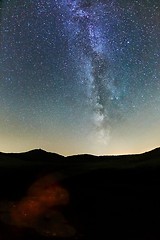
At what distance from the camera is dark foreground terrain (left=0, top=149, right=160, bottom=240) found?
13.6 metres

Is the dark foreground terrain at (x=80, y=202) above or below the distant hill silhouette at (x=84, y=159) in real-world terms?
below

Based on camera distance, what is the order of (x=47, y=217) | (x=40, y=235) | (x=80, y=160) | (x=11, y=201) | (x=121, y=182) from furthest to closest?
1. (x=80, y=160)
2. (x=121, y=182)
3. (x=11, y=201)
4. (x=47, y=217)
5. (x=40, y=235)

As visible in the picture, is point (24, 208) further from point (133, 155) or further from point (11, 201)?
point (133, 155)

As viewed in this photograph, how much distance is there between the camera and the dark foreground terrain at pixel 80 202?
13570mm

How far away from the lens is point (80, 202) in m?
15.2

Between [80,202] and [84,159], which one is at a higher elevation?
[84,159]

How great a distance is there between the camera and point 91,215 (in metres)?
14.6

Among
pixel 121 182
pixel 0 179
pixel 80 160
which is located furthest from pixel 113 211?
pixel 80 160

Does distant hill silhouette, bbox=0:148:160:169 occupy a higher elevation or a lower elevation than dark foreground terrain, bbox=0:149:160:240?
higher

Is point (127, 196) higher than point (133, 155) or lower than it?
lower

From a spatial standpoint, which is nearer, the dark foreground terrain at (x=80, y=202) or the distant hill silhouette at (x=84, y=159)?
the dark foreground terrain at (x=80, y=202)

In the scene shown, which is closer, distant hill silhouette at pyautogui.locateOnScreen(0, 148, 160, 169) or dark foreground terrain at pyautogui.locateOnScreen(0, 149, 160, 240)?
dark foreground terrain at pyautogui.locateOnScreen(0, 149, 160, 240)

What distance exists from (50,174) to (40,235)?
4441 millimetres

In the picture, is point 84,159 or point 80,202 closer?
point 80,202
